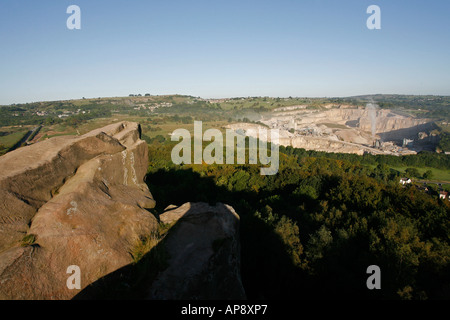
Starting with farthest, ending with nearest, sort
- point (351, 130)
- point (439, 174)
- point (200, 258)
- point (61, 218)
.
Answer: point (351, 130) < point (439, 174) < point (200, 258) < point (61, 218)

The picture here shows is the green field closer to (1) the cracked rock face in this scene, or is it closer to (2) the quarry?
(2) the quarry

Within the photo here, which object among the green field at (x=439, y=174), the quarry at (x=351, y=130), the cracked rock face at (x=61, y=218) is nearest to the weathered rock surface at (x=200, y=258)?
the cracked rock face at (x=61, y=218)

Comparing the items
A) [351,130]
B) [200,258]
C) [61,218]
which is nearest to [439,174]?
[351,130]

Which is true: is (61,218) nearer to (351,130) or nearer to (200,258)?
(200,258)

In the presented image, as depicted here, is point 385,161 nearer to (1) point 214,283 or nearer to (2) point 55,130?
(1) point 214,283

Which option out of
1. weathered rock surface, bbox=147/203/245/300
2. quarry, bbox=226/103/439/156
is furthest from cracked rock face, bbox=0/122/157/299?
quarry, bbox=226/103/439/156
